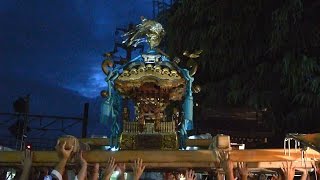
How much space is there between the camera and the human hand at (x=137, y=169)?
4.75 metres

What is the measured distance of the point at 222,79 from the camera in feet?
45.9

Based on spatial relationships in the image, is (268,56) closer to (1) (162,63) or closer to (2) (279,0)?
(2) (279,0)

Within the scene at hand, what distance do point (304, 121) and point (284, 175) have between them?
272 inches

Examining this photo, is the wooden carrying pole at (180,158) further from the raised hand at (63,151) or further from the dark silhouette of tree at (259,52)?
the dark silhouette of tree at (259,52)

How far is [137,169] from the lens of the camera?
4.85 meters

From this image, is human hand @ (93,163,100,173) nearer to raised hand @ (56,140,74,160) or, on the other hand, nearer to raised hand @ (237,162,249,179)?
raised hand @ (56,140,74,160)

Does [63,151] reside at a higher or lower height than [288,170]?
higher

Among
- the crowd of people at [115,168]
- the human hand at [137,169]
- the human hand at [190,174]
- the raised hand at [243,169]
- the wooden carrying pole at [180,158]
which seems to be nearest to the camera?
the crowd of people at [115,168]

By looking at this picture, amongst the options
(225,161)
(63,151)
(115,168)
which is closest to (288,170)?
(225,161)

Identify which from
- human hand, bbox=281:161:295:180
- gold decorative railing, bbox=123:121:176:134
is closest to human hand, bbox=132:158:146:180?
human hand, bbox=281:161:295:180

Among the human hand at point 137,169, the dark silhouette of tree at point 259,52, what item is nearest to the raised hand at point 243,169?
the human hand at point 137,169

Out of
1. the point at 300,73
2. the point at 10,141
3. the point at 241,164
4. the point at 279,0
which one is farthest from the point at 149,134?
the point at 10,141

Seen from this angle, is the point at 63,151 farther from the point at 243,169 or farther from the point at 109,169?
the point at 243,169

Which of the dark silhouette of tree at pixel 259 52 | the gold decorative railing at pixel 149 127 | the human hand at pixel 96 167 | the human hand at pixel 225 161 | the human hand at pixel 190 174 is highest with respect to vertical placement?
the dark silhouette of tree at pixel 259 52
